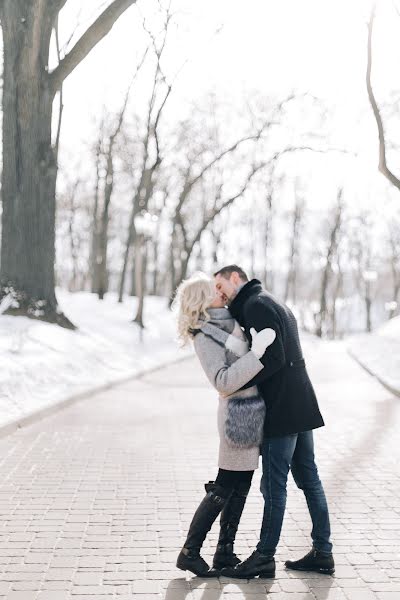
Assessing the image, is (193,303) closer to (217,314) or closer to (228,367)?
(217,314)

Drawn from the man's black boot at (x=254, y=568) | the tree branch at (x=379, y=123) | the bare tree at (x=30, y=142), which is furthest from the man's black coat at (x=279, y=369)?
the tree branch at (x=379, y=123)

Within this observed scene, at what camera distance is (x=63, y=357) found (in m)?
14.9

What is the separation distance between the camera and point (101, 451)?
332 inches

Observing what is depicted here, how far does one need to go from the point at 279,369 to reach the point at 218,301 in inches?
21.2

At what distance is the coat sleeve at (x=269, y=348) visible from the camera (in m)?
4.36

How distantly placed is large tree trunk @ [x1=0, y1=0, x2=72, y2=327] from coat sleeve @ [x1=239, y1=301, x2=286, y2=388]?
12.8 m

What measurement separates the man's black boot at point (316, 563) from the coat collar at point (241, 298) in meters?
1.43

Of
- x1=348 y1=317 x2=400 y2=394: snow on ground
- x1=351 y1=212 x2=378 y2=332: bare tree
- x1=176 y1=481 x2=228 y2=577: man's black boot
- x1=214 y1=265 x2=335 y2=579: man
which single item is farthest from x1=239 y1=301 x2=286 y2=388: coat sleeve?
x1=351 y1=212 x2=378 y2=332: bare tree

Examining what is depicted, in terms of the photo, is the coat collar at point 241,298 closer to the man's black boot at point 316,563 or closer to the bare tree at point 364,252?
the man's black boot at point 316,563

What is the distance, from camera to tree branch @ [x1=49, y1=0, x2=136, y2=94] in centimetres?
1535

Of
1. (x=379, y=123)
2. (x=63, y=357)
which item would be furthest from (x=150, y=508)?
(x=379, y=123)

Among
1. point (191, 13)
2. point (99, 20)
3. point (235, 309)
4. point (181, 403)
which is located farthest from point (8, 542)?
point (191, 13)

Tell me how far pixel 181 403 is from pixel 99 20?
7.81 metres

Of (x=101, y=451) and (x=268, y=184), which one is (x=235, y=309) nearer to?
(x=101, y=451)
